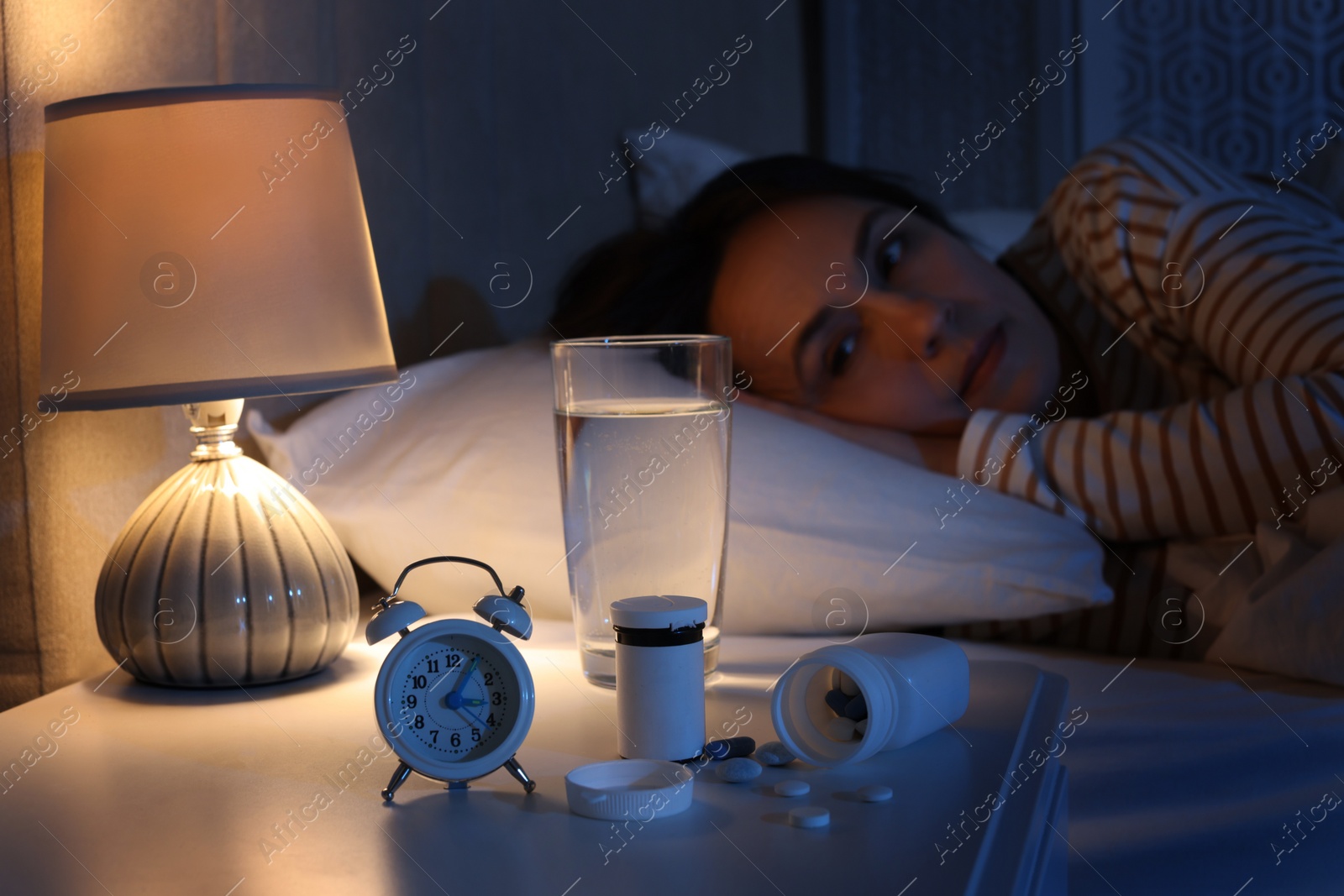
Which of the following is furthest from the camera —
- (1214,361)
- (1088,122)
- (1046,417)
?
(1088,122)

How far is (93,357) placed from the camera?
799 mm

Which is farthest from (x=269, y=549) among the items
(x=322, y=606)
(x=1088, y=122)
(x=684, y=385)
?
(x=1088, y=122)

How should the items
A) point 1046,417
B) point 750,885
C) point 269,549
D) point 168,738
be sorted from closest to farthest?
point 750,885
point 168,738
point 269,549
point 1046,417

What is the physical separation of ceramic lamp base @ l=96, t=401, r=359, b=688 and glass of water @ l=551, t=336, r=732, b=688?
216 mm

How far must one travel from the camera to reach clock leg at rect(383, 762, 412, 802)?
2.05 ft

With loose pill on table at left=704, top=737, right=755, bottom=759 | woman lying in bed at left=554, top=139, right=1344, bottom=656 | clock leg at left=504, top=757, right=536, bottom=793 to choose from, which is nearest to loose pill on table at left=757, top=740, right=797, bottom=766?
loose pill on table at left=704, top=737, right=755, bottom=759

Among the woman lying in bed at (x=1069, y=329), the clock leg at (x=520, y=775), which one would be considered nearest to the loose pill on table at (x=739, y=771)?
the clock leg at (x=520, y=775)

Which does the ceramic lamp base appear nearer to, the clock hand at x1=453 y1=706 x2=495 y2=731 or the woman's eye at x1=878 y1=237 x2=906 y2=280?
the clock hand at x1=453 y1=706 x2=495 y2=731

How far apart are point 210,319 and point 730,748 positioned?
1.58ft

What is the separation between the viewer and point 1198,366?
50.9 inches

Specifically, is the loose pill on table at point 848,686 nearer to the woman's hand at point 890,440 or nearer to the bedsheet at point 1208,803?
the bedsheet at point 1208,803

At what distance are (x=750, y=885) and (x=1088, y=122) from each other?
2.83m

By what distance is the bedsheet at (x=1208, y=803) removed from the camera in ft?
2.49

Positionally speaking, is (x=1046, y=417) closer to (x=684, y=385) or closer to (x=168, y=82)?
(x=684, y=385)
